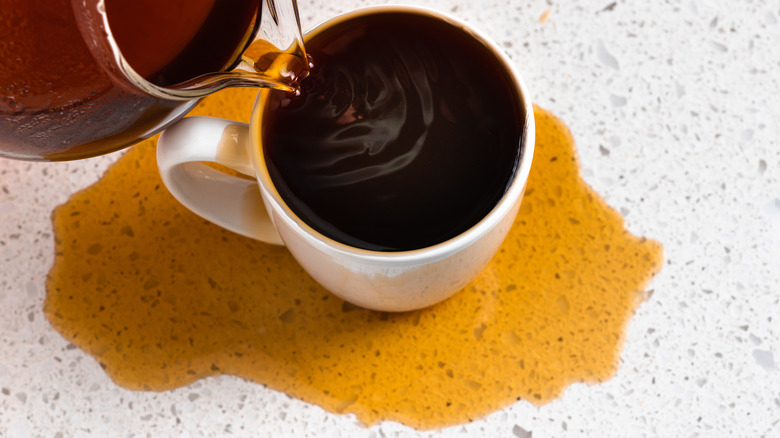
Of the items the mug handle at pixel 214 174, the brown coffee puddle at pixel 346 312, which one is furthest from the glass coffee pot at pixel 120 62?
the brown coffee puddle at pixel 346 312

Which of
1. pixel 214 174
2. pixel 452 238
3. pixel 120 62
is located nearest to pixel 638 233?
pixel 452 238

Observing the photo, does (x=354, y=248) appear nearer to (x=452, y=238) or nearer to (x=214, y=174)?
(x=452, y=238)

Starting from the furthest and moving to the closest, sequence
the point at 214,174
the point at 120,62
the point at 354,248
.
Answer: the point at 214,174 → the point at 354,248 → the point at 120,62

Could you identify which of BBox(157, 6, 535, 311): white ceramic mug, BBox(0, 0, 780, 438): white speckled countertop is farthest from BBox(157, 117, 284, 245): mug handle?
BBox(0, 0, 780, 438): white speckled countertop

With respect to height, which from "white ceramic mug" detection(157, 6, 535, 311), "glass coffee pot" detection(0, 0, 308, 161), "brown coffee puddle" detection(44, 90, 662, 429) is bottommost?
"brown coffee puddle" detection(44, 90, 662, 429)

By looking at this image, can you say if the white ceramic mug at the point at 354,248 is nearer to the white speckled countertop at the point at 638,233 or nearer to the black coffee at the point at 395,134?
the black coffee at the point at 395,134

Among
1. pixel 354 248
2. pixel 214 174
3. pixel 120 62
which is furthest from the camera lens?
pixel 214 174

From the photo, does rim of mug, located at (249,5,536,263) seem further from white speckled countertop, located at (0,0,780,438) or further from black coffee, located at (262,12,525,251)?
white speckled countertop, located at (0,0,780,438)
